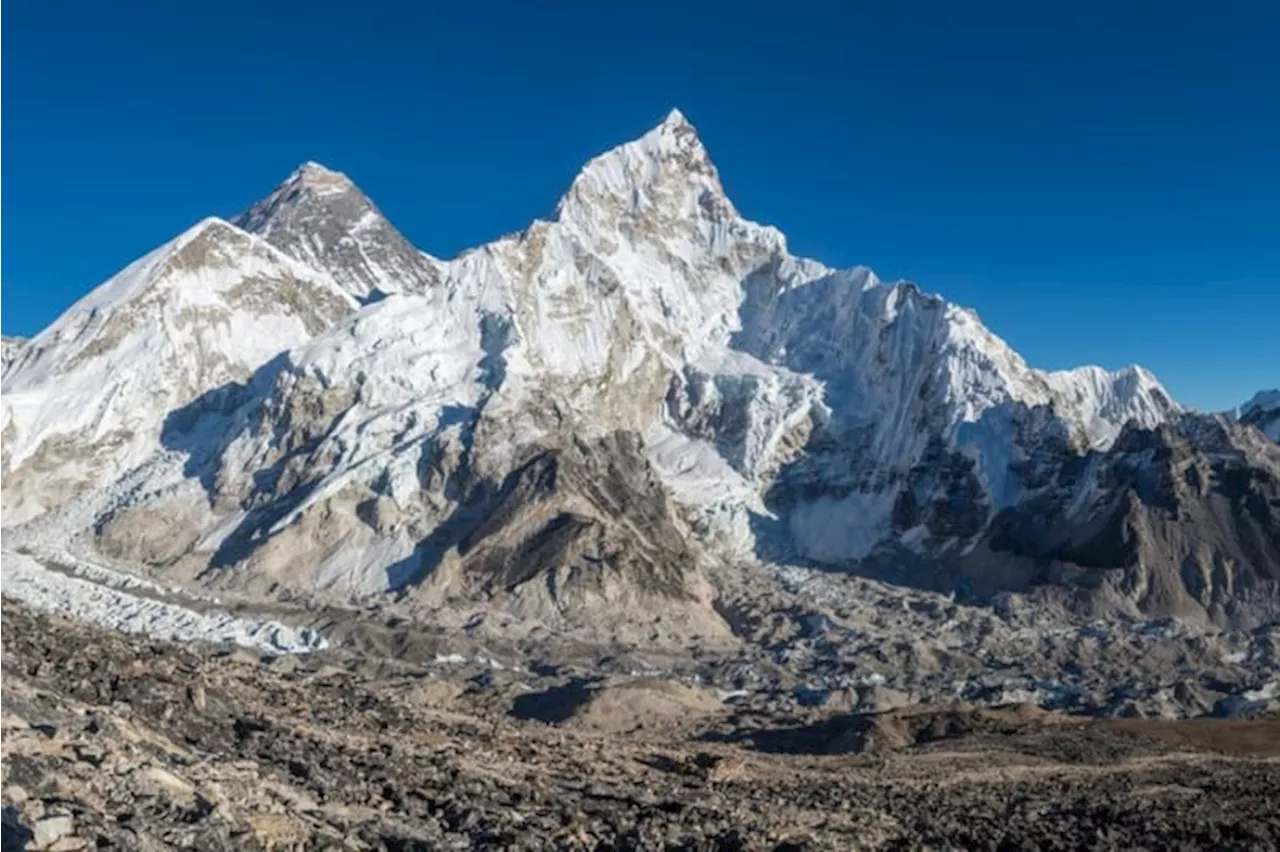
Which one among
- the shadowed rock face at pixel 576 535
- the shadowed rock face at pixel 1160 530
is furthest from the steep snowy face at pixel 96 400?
the shadowed rock face at pixel 1160 530

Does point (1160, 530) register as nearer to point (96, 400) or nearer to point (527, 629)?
point (527, 629)

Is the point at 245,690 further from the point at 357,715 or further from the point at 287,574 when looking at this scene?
the point at 287,574

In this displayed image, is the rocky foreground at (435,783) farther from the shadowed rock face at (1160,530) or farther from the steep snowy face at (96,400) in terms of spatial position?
the steep snowy face at (96,400)

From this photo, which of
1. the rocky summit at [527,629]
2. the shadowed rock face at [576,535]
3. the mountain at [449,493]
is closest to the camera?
the rocky summit at [527,629]

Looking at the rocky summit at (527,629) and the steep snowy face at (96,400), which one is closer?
the rocky summit at (527,629)

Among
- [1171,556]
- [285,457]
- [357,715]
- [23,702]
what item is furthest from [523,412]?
[23,702]

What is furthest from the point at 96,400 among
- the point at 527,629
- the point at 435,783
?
the point at 435,783
